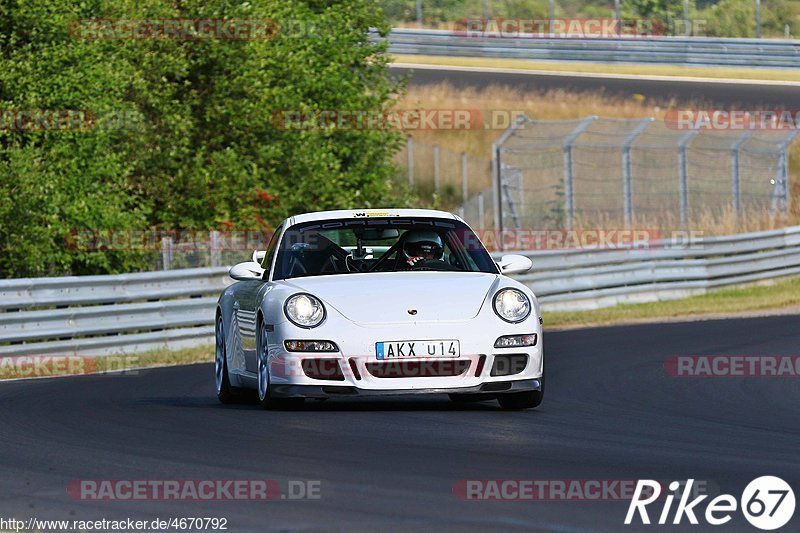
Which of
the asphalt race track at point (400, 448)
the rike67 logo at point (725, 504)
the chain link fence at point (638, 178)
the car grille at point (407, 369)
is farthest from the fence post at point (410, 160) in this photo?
the rike67 logo at point (725, 504)

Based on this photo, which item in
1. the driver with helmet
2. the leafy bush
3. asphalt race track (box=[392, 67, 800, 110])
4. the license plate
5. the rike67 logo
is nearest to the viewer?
the rike67 logo

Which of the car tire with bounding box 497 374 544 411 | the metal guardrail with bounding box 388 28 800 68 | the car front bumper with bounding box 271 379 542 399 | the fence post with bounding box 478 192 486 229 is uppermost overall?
A: the car front bumper with bounding box 271 379 542 399

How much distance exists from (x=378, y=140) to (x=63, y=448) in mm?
20636

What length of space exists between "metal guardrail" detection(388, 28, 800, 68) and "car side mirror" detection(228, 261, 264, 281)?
34342 millimetres

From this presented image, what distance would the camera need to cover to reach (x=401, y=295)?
9.68 metres

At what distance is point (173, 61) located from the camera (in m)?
25.5

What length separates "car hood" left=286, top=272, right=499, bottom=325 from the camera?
31.2 feet

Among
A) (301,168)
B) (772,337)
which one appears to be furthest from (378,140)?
(772,337)

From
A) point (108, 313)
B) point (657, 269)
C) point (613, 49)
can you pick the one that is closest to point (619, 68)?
point (613, 49)

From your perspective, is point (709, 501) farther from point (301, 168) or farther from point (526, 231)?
point (526, 231)

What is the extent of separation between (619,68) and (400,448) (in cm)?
3996

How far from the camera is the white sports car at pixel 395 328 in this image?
9.45m

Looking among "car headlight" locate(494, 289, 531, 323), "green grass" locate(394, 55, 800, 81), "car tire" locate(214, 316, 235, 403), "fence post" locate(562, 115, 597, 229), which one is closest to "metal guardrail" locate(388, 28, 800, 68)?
"green grass" locate(394, 55, 800, 81)

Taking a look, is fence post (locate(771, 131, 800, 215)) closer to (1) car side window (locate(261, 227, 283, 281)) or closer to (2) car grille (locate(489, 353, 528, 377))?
(1) car side window (locate(261, 227, 283, 281))
